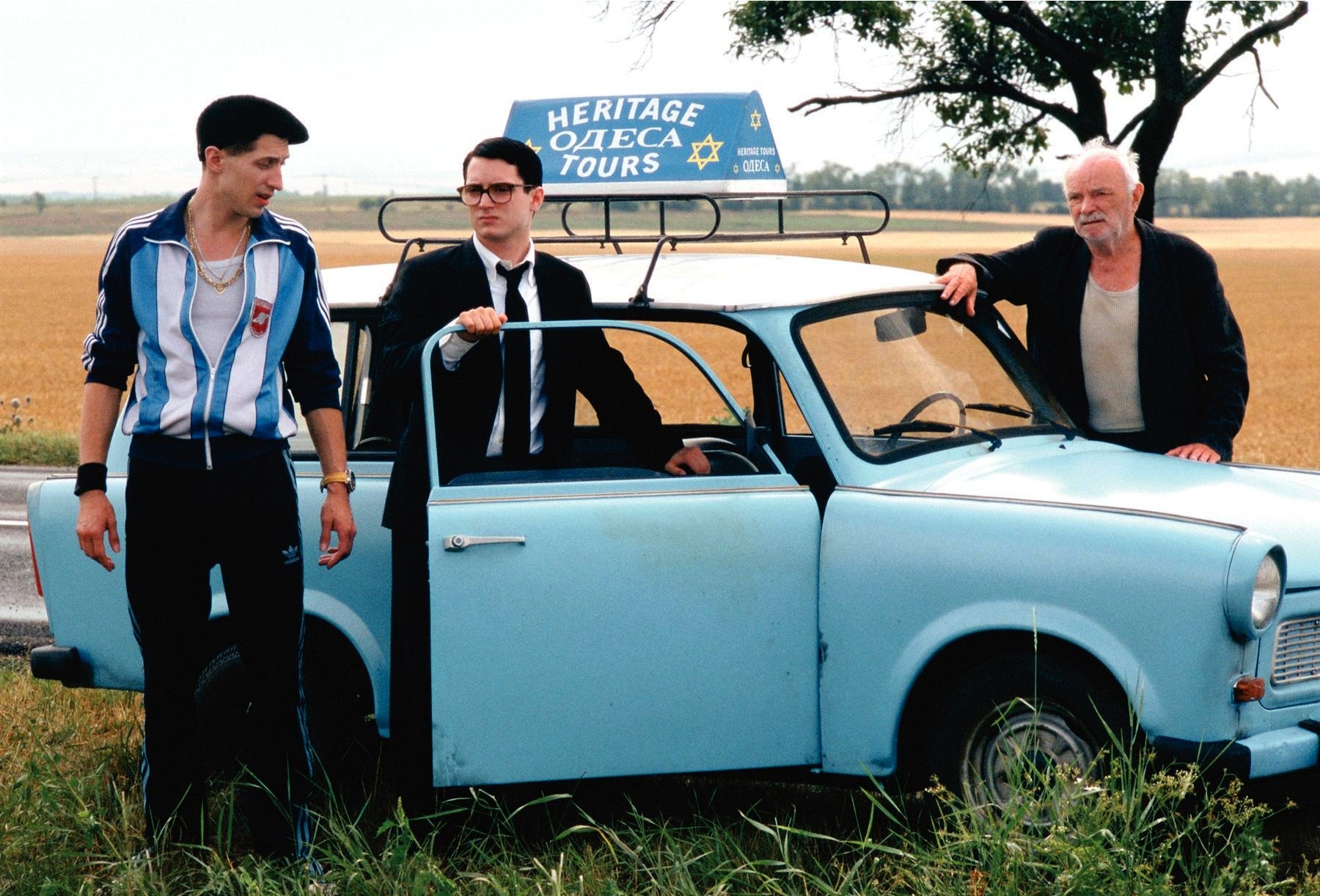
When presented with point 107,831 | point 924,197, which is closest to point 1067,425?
point 107,831

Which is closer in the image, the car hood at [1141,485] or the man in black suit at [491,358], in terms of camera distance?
the car hood at [1141,485]

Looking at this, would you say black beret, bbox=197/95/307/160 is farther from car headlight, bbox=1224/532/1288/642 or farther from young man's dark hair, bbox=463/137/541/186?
car headlight, bbox=1224/532/1288/642

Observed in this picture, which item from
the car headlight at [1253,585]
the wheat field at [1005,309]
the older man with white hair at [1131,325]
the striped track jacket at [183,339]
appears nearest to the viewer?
the car headlight at [1253,585]

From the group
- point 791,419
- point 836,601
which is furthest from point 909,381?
point 836,601

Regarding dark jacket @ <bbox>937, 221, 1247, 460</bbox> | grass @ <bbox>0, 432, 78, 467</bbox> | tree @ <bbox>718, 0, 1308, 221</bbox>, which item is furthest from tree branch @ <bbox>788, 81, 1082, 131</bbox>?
dark jacket @ <bbox>937, 221, 1247, 460</bbox>

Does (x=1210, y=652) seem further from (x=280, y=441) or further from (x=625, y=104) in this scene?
(x=625, y=104)

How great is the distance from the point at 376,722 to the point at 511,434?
95cm

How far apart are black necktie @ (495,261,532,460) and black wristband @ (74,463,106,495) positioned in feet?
3.66

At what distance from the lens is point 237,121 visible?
3928mm

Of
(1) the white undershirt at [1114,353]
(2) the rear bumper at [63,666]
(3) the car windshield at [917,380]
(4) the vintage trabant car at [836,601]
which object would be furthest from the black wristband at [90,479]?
(1) the white undershirt at [1114,353]

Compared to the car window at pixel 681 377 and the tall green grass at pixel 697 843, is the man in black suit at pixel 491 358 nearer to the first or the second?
the tall green grass at pixel 697 843

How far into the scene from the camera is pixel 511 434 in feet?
14.9

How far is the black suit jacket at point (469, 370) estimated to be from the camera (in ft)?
14.3

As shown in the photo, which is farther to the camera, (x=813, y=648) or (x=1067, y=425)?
(x=1067, y=425)
